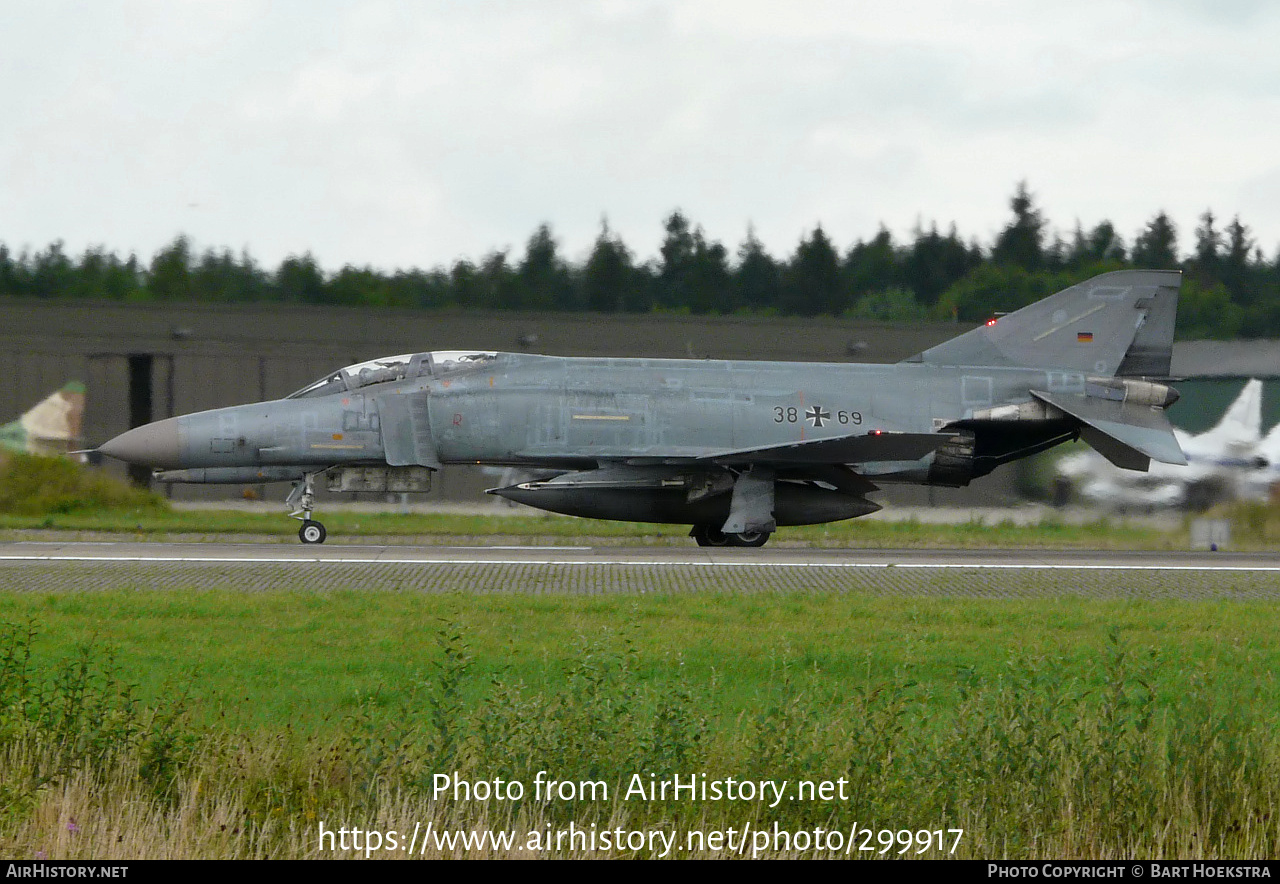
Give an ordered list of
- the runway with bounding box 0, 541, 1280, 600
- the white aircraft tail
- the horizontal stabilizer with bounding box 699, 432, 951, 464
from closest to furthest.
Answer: the runway with bounding box 0, 541, 1280, 600, the horizontal stabilizer with bounding box 699, 432, 951, 464, the white aircraft tail

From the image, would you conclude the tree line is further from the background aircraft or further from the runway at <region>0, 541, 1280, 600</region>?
the runway at <region>0, 541, 1280, 600</region>

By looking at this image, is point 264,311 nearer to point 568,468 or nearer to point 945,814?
point 568,468

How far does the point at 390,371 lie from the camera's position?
18.6 meters

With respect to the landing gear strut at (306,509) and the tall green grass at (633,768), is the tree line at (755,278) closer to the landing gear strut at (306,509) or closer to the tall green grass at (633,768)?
the landing gear strut at (306,509)

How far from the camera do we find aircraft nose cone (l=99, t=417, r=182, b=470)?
1786 centimetres

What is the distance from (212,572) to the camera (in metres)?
13.6

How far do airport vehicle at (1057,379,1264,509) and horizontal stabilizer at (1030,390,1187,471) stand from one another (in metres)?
1.98

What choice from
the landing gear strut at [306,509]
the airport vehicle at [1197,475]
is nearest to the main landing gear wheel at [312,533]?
the landing gear strut at [306,509]

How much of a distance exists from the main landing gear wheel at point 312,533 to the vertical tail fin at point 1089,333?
9177 mm

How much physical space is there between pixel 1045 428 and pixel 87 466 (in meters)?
16.0

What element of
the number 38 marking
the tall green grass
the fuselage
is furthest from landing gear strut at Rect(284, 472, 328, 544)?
the tall green grass

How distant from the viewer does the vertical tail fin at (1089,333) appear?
19.8 metres

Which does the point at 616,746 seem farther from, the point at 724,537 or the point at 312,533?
the point at 724,537
